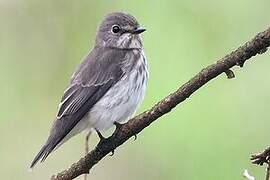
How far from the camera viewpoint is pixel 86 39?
527 centimetres

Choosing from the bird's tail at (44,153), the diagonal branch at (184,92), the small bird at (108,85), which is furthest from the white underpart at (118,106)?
the diagonal branch at (184,92)

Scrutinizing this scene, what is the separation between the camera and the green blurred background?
4.34 m

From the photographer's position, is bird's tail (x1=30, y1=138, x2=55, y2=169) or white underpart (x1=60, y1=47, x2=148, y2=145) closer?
bird's tail (x1=30, y1=138, x2=55, y2=169)

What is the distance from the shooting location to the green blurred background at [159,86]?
434cm

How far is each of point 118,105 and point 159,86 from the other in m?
1.14

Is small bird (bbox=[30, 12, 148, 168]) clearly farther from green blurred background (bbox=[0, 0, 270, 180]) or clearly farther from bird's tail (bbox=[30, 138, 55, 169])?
green blurred background (bbox=[0, 0, 270, 180])

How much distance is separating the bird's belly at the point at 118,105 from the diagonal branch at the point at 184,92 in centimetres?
87

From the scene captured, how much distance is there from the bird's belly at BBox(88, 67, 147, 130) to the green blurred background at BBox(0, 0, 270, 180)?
88cm

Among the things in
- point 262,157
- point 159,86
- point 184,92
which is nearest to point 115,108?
point 159,86

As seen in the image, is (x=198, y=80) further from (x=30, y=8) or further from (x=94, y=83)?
(x=30, y=8)

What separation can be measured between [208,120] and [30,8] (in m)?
1.67

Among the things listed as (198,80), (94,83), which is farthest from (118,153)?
(198,80)

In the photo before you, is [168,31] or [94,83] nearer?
[94,83]

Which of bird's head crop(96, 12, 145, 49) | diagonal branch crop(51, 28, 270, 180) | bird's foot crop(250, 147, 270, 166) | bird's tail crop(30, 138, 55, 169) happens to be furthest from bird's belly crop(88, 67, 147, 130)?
bird's foot crop(250, 147, 270, 166)
